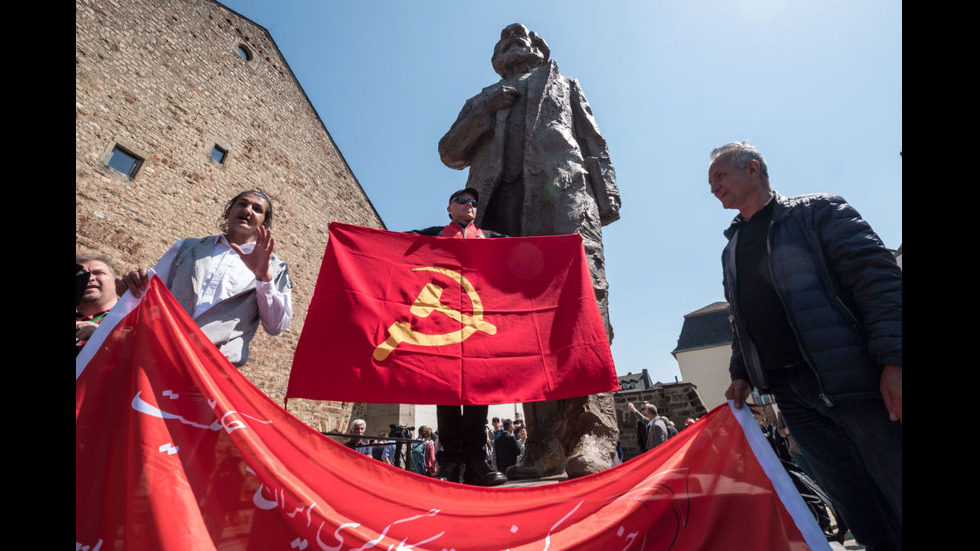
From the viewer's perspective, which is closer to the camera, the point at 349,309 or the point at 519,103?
the point at 349,309

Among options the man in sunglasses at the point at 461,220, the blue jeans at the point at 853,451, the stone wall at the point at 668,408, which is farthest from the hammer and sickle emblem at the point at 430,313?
the stone wall at the point at 668,408

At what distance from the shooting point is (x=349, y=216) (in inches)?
578

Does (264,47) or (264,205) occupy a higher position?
(264,47)

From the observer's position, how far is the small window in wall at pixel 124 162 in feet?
27.8

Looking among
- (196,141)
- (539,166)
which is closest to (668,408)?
(539,166)

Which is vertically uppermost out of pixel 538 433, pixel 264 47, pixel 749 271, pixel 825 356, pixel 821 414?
pixel 264 47

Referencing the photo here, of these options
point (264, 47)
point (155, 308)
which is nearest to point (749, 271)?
point (155, 308)

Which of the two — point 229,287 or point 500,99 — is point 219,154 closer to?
point 500,99

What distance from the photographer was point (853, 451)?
54.8 inches

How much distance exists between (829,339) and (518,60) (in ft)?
13.3

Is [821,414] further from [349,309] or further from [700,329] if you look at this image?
[700,329]

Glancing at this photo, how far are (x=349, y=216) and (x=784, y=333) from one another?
14539mm

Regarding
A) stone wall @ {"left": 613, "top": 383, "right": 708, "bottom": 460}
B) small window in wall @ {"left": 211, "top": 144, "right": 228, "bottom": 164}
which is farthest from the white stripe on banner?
small window in wall @ {"left": 211, "top": 144, "right": 228, "bottom": 164}

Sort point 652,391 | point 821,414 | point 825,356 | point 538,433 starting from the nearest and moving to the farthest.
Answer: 1. point 825,356
2. point 821,414
3. point 538,433
4. point 652,391
